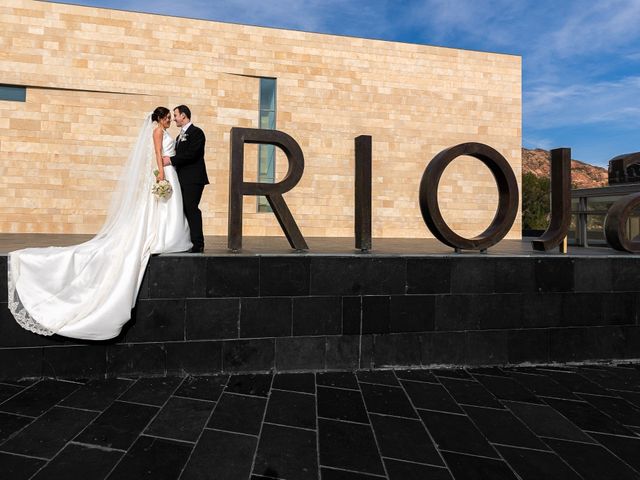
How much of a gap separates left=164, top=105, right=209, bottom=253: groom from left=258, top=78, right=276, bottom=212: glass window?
37.5 ft

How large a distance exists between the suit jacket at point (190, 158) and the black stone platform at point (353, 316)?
46.9 inches

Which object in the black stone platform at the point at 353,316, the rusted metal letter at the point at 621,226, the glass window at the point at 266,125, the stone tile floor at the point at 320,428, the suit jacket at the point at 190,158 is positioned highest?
the glass window at the point at 266,125

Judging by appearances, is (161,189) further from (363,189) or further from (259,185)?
(363,189)

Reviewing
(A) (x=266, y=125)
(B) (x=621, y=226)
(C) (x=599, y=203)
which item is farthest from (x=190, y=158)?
(A) (x=266, y=125)

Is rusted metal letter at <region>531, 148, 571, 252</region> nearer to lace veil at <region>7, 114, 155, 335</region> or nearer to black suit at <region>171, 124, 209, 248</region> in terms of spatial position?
black suit at <region>171, 124, 209, 248</region>

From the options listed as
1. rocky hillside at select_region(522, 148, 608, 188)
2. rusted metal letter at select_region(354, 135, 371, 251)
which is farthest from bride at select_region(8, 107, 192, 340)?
rocky hillside at select_region(522, 148, 608, 188)

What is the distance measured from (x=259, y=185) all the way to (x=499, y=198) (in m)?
3.40

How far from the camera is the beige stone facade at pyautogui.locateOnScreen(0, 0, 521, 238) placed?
14.9 meters

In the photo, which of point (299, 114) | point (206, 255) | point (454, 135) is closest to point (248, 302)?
point (206, 255)

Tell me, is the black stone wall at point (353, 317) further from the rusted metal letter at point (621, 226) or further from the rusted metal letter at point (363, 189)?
the rusted metal letter at point (363, 189)

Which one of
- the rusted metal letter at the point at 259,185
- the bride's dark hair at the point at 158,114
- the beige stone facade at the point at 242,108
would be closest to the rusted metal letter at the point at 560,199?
the rusted metal letter at the point at 259,185

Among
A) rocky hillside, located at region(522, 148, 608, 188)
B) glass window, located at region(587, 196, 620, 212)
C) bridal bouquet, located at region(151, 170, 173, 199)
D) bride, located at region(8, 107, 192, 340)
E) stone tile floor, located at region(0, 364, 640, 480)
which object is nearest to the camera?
stone tile floor, located at region(0, 364, 640, 480)

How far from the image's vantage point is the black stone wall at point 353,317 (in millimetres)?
4297

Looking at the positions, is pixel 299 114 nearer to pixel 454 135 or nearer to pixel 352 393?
pixel 454 135
